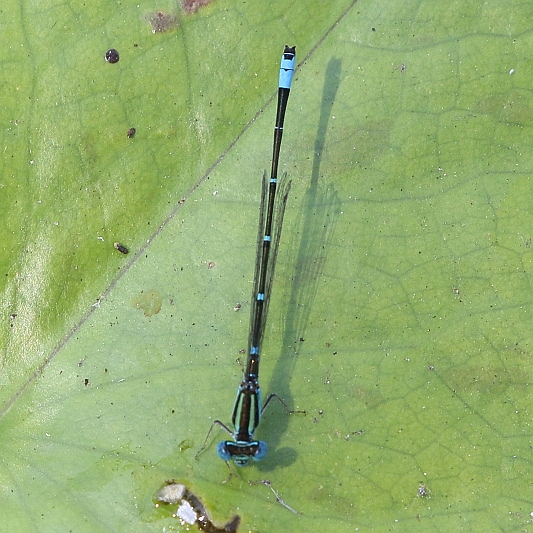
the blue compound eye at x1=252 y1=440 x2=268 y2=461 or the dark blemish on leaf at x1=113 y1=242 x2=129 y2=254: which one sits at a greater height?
the dark blemish on leaf at x1=113 y1=242 x2=129 y2=254

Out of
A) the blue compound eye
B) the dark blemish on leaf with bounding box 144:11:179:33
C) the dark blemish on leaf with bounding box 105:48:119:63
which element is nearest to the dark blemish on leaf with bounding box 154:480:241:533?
the blue compound eye

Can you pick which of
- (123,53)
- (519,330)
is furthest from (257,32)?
(519,330)

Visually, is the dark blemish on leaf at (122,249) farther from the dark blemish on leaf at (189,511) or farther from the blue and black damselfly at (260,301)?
the dark blemish on leaf at (189,511)

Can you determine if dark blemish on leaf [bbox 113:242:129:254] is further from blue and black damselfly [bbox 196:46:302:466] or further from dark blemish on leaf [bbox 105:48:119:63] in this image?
dark blemish on leaf [bbox 105:48:119:63]

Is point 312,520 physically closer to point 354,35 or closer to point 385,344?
point 385,344

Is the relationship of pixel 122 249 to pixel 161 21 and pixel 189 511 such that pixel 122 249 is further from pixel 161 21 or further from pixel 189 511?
pixel 189 511

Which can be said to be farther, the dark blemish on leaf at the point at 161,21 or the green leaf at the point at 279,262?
the dark blemish on leaf at the point at 161,21

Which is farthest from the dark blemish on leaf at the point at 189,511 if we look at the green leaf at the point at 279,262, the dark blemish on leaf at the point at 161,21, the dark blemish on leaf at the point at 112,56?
the dark blemish on leaf at the point at 161,21
